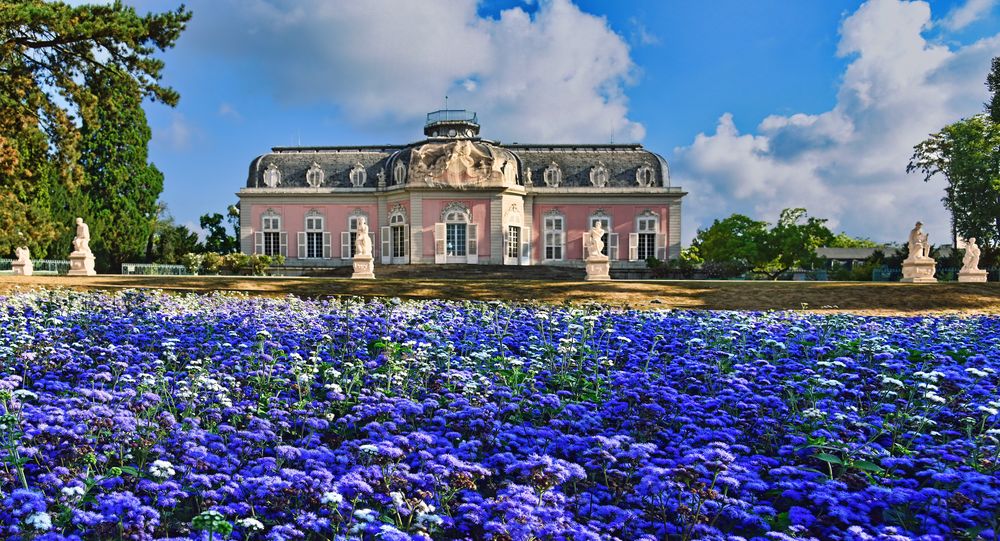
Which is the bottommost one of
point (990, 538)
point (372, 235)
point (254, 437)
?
point (990, 538)

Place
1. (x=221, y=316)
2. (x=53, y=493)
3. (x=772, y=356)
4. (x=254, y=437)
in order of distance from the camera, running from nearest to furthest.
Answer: (x=53, y=493) < (x=254, y=437) < (x=772, y=356) < (x=221, y=316)

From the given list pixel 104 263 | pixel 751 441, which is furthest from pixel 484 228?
pixel 751 441

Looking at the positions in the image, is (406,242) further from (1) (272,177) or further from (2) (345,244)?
(1) (272,177)

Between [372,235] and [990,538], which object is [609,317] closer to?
[990,538]

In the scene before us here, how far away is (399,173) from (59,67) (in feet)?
73.3

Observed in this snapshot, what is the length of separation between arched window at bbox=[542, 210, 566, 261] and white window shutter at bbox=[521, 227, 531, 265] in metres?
0.93

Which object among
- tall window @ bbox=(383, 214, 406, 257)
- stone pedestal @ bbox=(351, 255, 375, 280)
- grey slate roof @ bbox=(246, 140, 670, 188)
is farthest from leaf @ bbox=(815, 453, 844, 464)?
grey slate roof @ bbox=(246, 140, 670, 188)

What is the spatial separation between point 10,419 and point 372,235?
3937 cm

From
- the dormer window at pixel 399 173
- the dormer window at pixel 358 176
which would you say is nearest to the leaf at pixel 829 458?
the dormer window at pixel 399 173

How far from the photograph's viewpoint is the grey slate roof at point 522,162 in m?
43.4

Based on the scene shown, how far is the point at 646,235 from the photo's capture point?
4312cm

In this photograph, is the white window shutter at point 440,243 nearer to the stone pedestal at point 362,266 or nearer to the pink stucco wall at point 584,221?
the pink stucco wall at point 584,221

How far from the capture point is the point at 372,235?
43.3 meters

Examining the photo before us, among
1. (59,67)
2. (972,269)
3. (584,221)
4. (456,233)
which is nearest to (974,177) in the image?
(972,269)
